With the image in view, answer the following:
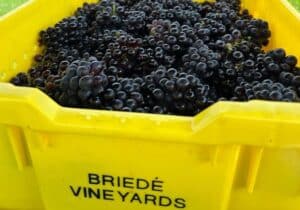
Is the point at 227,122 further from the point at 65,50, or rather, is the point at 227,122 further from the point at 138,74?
the point at 65,50

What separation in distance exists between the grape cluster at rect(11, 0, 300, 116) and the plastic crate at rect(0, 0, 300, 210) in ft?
0.34

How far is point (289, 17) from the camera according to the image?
3.72 feet

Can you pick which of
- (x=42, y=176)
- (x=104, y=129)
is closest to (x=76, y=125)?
(x=104, y=129)

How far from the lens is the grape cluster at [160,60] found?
87cm

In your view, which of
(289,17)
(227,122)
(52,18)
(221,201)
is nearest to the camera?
(227,122)

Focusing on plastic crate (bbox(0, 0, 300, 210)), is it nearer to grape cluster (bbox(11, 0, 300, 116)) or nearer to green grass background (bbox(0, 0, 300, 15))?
grape cluster (bbox(11, 0, 300, 116))

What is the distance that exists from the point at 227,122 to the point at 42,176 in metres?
0.38

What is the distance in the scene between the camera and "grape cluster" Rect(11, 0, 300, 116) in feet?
2.84

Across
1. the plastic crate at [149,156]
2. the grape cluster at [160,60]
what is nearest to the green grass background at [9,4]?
the grape cluster at [160,60]

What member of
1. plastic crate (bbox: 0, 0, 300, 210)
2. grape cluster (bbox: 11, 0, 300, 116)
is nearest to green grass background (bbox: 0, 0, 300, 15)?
grape cluster (bbox: 11, 0, 300, 116)

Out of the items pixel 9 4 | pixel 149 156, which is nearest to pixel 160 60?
pixel 149 156

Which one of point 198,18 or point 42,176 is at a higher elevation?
point 198,18

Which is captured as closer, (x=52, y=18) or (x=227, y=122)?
(x=227, y=122)

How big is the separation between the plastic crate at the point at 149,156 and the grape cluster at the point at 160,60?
0.34 ft
